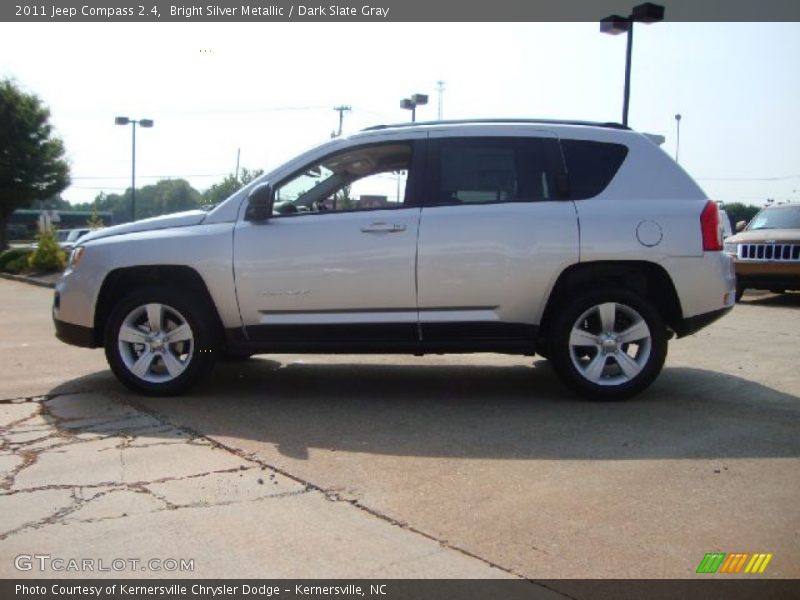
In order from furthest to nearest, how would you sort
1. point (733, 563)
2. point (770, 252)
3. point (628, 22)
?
point (628, 22) → point (770, 252) → point (733, 563)

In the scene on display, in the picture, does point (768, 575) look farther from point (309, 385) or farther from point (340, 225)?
point (309, 385)

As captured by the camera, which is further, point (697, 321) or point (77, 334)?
point (77, 334)

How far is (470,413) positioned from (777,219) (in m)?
10.3

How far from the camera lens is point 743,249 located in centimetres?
1262

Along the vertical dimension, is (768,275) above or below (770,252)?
below

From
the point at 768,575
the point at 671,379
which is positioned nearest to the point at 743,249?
the point at 671,379

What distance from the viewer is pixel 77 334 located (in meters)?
5.89

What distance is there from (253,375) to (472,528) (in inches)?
148

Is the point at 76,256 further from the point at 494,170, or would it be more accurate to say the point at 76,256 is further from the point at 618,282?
the point at 618,282

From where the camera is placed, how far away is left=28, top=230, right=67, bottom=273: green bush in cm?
2195

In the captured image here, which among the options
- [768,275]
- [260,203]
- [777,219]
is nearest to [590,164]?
[260,203]

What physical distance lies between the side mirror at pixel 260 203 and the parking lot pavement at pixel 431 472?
4.60 ft

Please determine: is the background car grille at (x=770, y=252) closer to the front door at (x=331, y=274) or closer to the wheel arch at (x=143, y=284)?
the front door at (x=331, y=274)

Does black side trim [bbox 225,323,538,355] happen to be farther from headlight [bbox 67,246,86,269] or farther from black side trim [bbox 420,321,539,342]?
headlight [bbox 67,246,86,269]
